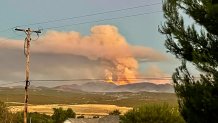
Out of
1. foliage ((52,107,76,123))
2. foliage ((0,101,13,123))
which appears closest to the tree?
foliage ((0,101,13,123))

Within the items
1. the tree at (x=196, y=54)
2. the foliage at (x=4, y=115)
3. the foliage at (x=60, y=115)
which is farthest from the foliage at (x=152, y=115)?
the tree at (x=196, y=54)

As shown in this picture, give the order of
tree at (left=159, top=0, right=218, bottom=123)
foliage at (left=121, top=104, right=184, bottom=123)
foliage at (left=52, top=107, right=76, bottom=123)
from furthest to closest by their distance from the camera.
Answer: foliage at (left=52, top=107, right=76, bottom=123) → foliage at (left=121, top=104, right=184, bottom=123) → tree at (left=159, top=0, right=218, bottom=123)

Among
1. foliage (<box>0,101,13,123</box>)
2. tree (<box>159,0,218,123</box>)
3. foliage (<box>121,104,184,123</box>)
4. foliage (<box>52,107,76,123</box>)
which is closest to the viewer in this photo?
tree (<box>159,0,218,123</box>)

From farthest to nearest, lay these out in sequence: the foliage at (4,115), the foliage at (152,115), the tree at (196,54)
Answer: the foliage at (152,115), the foliage at (4,115), the tree at (196,54)

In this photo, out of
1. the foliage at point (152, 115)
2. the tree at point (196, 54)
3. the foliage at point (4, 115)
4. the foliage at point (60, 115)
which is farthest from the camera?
the foliage at point (60, 115)

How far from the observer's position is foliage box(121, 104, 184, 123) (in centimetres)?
7931

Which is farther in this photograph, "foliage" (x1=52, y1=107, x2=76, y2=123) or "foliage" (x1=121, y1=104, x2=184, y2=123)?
"foliage" (x1=52, y1=107, x2=76, y2=123)

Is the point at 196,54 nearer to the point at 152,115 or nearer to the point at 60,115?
the point at 152,115

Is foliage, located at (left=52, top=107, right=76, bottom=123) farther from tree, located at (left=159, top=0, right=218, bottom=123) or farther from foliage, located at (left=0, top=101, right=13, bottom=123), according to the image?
tree, located at (left=159, top=0, right=218, bottom=123)

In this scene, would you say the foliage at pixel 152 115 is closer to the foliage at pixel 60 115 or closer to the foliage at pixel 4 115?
the foliage at pixel 4 115

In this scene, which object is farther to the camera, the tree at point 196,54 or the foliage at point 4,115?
the foliage at point 4,115

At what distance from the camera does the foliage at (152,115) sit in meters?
79.3

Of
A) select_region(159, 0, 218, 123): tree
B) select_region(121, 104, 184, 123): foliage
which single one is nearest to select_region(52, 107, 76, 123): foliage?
select_region(121, 104, 184, 123): foliage

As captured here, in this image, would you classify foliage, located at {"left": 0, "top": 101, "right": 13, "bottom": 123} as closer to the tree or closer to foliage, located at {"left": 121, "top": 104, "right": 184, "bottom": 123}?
foliage, located at {"left": 121, "top": 104, "right": 184, "bottom": 123}
